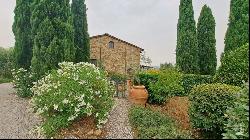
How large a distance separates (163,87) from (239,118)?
7.27 meters

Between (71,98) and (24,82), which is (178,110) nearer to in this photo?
(71,98)

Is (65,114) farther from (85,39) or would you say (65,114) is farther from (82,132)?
(85,39)

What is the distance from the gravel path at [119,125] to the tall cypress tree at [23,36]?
7.03 meters

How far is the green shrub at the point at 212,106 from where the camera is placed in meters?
11.2

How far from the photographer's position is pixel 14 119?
1364 centimetres

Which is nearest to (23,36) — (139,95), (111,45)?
(139,95)

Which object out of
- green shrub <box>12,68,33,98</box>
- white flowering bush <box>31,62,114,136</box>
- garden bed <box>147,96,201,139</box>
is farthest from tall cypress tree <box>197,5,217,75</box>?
white flowering bush <box>31,62,114,136</box>

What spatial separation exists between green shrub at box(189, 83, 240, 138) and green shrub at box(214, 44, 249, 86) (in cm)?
244

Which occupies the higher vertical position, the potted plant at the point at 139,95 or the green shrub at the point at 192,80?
the green shrub at the point at 192,80

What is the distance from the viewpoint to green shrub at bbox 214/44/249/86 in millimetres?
13721

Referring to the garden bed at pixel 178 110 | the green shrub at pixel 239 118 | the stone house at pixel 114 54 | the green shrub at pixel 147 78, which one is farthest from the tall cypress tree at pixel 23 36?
the stone house at pixel 114 54

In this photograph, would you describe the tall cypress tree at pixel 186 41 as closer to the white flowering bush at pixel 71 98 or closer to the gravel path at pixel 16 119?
the gravel path at pixel 16 119

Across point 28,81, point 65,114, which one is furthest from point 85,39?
point 65,114

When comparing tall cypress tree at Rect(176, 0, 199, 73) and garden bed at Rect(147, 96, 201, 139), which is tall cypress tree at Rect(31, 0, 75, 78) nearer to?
garden bed at Rect(147, 96, 201, 139)
